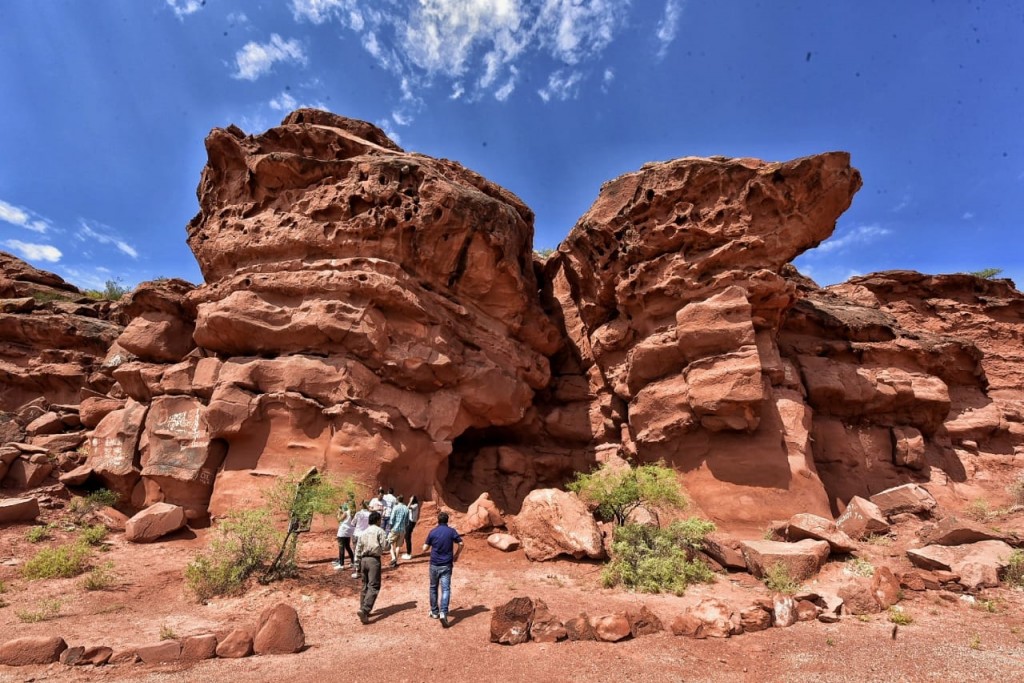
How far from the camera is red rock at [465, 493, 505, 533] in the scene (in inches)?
535

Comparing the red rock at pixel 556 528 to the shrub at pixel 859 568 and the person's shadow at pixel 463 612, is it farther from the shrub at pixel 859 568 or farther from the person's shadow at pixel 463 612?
the shrub at pixel 859 568

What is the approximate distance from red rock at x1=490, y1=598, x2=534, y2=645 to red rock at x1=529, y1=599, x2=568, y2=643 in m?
0.08

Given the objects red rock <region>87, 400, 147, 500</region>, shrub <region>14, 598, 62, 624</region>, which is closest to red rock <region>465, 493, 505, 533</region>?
shrub <region>14, 598, 62, 624</region>

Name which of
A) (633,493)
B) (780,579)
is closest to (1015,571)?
(780,579)

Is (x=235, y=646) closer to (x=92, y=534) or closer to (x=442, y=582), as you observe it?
(x=442, y=582)

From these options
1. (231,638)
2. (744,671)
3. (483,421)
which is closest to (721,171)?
(483,421)

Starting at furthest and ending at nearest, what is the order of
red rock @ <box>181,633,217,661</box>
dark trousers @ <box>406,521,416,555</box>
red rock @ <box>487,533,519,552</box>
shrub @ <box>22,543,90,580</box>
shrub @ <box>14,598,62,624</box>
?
red rock @ <box>487,533,519,552</box> < dark trousers @ <box>406,521,416,555</box> < shrub @ <box>22,543,90,580</box> < shrub @ <box>14,598,62,624</box> < red rock @ <box>181,633,217,661</box>

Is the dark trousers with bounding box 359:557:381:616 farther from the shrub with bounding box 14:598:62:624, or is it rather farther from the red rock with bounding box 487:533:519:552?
the red rock with bounding box 487:533:519:552

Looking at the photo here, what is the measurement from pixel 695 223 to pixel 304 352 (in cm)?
1381

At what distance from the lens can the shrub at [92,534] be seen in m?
11.3

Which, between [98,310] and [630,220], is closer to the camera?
[630,220]

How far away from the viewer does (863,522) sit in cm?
1188

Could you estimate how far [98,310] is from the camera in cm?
2398

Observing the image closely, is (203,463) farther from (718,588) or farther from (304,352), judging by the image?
(718,588)
